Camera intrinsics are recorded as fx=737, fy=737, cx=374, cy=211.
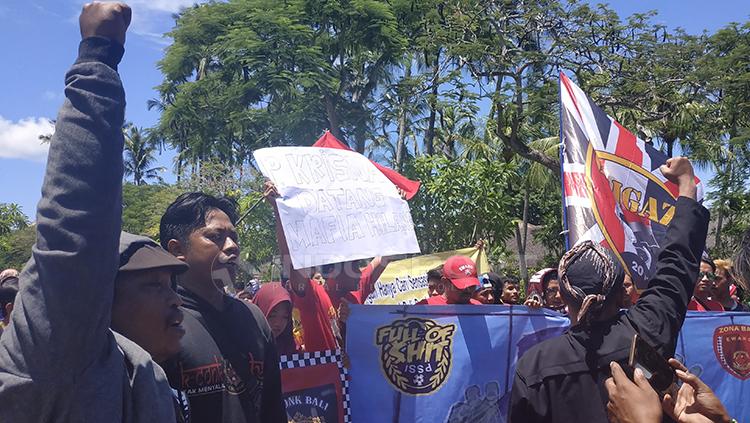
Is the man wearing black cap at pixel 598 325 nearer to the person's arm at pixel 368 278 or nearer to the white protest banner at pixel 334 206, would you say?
the white protest banner at pixel 334 206

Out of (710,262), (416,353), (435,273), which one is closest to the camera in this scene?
(416,353)

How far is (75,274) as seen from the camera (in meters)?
1.30

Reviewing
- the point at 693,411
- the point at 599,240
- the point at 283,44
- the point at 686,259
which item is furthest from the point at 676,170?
the point at 283,44

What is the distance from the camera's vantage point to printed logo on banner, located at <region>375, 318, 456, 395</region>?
4.88 metres

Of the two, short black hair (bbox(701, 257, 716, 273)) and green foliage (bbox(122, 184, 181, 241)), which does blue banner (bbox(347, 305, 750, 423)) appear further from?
green foliage (bbox(122, 184, 181, 241))

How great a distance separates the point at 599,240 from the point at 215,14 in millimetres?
23013

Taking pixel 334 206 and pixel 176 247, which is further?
pixel 334 206

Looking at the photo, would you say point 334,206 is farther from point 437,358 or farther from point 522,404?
point 522,404

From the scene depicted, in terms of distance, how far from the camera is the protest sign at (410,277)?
29.1 ft

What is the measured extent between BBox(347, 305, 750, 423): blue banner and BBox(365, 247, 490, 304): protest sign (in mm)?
3650

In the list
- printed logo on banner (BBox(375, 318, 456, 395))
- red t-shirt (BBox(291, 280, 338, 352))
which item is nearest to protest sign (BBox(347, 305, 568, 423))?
printed logo on banner (BBox(375, 318, 456, 395))

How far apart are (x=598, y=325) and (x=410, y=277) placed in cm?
668

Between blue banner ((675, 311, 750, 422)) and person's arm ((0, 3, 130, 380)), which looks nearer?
person's arm ((0, 3, 130, 380))

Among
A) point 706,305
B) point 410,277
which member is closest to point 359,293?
point 706,305
